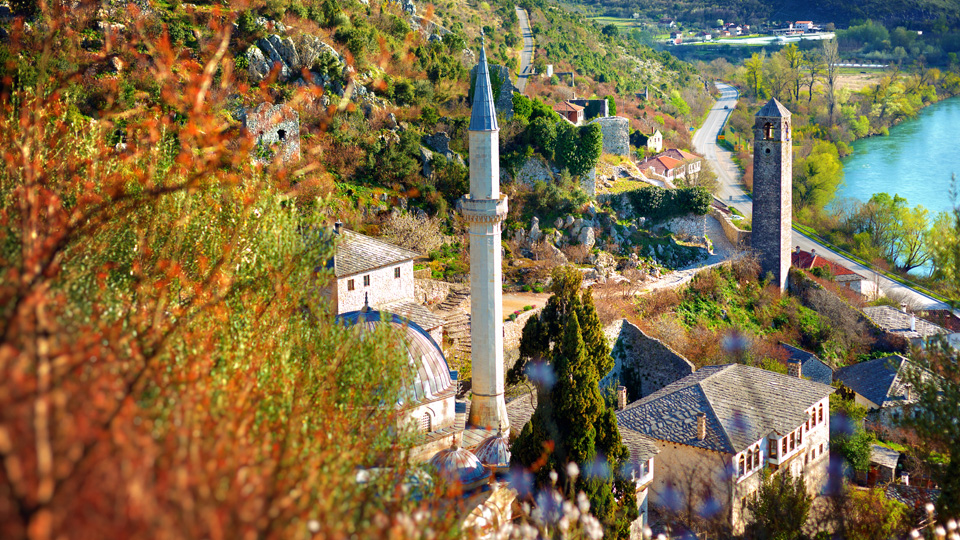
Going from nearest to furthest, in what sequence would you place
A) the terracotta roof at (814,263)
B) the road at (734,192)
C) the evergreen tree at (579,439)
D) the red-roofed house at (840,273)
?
1. the evergreen tree at (579,439)
2. the red-roofed house at (840,273)
3. the terracotta roof at (814,263)
4. the road at (734,192)

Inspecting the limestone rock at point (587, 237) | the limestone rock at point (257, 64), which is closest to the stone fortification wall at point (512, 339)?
the limestone rock at point (587, 237)

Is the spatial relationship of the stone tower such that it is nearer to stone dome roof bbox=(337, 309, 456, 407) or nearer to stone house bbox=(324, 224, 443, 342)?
stone house bbox=(324, 224, 443, 342)

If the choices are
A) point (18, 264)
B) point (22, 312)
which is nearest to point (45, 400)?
point (22, 312)

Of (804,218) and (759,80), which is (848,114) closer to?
(759,80)

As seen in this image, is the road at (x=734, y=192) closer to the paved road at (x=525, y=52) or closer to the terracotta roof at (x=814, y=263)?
the terracotta roof at (x=814, y=263)

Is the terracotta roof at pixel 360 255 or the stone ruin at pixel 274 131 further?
the stone ruin at pixel 274 131

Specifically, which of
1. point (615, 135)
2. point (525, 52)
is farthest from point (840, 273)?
point (525, 52)
